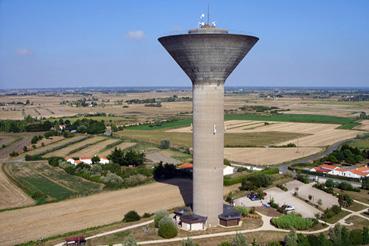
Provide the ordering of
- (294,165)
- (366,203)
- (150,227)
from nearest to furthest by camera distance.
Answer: (150,227) → (366,203) → (294,165)

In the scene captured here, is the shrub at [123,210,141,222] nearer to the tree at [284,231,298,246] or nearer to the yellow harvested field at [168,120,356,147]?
the tree at [284,231,298,246]

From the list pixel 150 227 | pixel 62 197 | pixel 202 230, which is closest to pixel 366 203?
pixel 202 230

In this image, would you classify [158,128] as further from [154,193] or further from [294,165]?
[154,193]

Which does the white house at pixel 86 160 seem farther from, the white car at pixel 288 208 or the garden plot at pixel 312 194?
the white car at pixel 288 208

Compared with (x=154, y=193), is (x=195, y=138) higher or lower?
higher

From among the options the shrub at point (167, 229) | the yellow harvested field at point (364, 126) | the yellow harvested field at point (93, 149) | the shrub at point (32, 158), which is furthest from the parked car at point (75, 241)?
the yellow harvested field at point (364, 126)

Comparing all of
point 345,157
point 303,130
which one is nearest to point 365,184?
point 345,157

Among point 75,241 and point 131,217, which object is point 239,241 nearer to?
point 75,241
